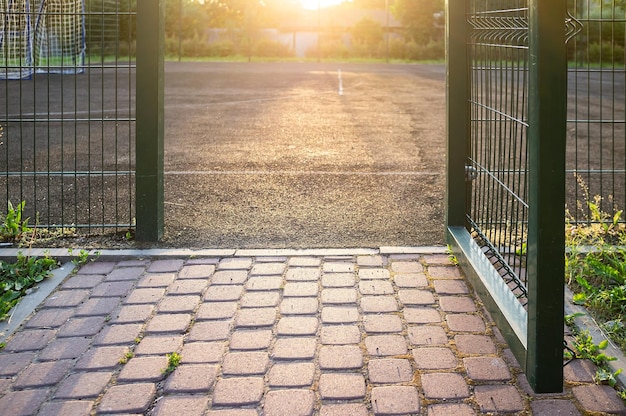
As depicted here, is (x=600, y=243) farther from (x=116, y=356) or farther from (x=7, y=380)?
(x=7, y=380)

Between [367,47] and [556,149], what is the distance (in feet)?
109

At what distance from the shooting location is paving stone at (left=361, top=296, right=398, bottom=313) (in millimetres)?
4074

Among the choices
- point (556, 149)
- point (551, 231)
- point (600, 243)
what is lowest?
point (600, 243)

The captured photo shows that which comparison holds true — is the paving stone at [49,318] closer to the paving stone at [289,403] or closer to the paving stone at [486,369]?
the paving stone at [289,403]

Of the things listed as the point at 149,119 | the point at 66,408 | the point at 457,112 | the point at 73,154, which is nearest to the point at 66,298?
the point at 66,408

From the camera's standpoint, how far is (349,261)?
16.0 ft

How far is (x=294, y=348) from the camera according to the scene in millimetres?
3564

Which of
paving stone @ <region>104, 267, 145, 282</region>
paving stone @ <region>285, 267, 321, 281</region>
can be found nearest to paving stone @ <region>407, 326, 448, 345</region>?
paving stone @ <region>285, 267, 321, 281</region>

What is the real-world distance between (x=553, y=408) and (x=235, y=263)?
2.40 m

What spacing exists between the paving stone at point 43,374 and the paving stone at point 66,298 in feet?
2.52

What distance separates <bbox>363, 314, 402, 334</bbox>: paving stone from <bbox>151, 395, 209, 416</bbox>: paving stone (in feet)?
3.47

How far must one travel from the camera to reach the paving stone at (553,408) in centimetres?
295

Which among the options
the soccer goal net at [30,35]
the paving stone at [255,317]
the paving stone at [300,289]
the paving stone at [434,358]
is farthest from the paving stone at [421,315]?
the soccer goal net at [30,35]

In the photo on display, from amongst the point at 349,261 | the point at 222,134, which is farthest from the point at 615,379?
the point at 222,134
